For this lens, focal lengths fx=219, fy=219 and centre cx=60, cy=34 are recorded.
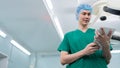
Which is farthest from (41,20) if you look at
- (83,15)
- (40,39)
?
(83,15)

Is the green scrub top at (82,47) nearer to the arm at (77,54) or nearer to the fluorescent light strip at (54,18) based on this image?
the arm at (77,54)

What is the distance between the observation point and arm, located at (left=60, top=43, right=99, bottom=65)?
1234mm

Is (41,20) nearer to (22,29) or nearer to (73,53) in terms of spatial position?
(22,29)

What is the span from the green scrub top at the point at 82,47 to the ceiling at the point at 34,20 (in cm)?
166

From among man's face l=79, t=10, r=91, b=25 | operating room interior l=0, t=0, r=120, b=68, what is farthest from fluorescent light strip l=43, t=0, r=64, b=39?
man's face l=79, t=10, r=91, b=25

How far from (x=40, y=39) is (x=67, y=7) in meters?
1.71

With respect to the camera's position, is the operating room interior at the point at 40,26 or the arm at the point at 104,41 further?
the operating room interior at the point at 40,26

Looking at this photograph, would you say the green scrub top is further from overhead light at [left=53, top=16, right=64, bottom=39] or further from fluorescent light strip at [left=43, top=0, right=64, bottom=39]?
overhead light at [left=53, top=16, right=64, bottom=39]

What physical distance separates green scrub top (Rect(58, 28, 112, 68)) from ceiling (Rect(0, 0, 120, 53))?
166cm

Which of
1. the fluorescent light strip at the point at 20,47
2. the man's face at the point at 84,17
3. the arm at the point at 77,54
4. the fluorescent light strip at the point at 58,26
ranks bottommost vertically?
the arm at the point at 77,54

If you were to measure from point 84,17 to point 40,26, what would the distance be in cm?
317

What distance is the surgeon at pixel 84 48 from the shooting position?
4.07ft

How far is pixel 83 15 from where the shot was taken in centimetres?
144

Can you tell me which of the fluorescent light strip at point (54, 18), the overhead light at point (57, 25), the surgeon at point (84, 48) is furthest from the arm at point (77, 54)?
the overhead light at point (57, 25)
